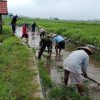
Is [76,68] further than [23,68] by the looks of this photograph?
No

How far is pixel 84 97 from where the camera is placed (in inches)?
358

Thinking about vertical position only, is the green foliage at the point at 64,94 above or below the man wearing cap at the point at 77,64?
below

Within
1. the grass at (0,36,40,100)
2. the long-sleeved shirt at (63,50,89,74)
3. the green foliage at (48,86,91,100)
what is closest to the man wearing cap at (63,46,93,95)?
the long-sleeved shirt at (63,50,89,74)

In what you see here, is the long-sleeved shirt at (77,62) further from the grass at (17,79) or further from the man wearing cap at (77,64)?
the grass at (17,79)

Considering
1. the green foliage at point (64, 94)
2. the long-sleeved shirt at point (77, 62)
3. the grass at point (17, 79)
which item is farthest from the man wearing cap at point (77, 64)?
the grass at point (17, 79)

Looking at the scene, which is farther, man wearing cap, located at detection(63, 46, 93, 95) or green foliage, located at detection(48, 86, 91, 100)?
green foliage, located at detection(48, 86, 91, 100)

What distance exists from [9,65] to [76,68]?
3732mm

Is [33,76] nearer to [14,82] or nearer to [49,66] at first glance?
[14,82]

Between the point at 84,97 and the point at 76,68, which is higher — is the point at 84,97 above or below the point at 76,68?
below

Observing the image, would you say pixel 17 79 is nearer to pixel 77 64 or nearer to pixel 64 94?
pixel 64 94

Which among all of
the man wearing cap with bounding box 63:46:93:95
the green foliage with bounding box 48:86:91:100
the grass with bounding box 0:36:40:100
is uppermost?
the man wearing cap with bounding box 63:46:93:95

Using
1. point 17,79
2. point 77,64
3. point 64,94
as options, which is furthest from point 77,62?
point 17,79

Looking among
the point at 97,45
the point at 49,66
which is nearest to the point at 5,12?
the point at 97,45

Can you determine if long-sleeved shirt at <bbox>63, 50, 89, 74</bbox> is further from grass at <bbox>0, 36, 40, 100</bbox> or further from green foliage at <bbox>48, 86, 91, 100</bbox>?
grass at <bbox>0, 36, 40, 100</bbox>
